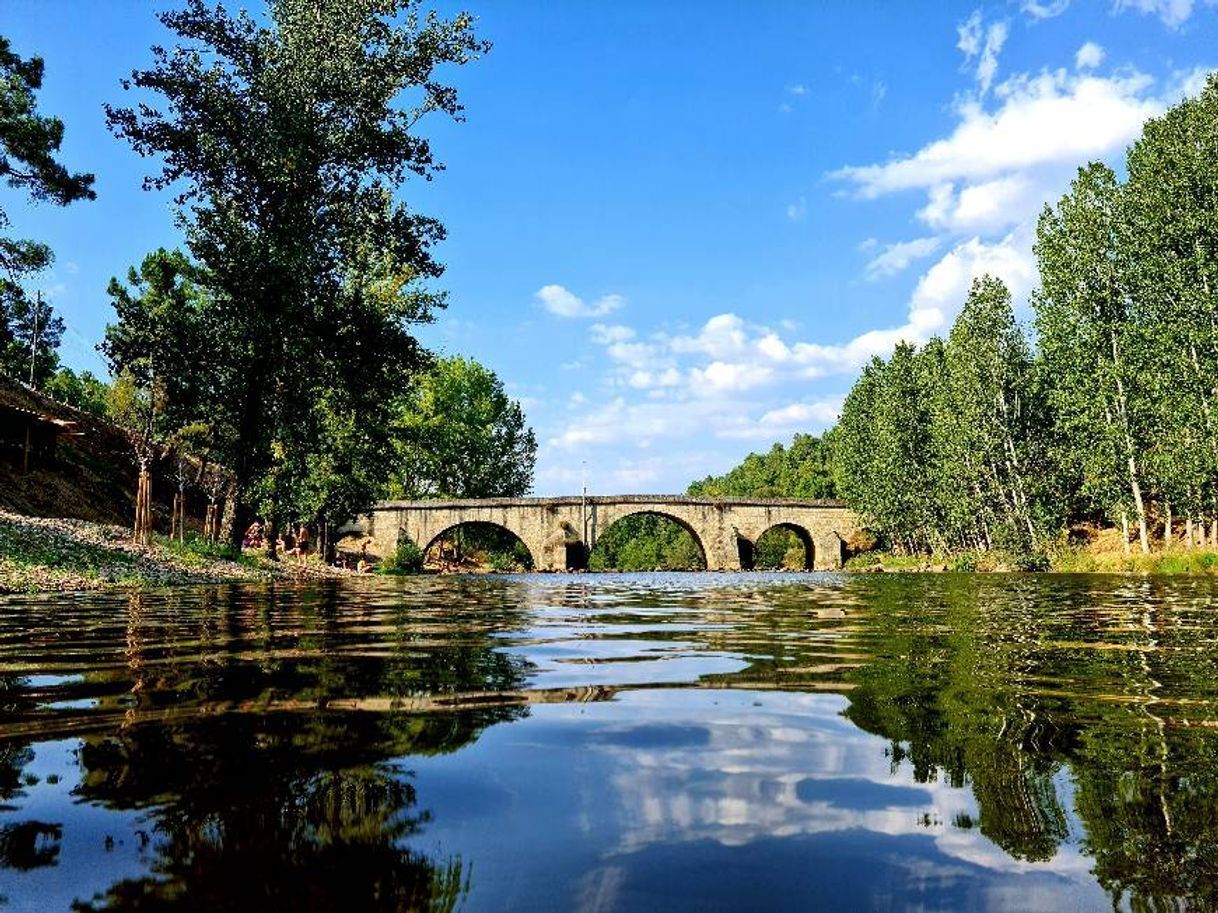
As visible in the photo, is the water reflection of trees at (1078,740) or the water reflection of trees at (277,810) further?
the water reflection of trees at (1078,740)

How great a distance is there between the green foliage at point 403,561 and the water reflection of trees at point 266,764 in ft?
112

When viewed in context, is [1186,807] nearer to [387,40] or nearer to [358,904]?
[358,904]

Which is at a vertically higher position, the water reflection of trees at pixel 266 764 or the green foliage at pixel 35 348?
the green foliage at pixel 35 348

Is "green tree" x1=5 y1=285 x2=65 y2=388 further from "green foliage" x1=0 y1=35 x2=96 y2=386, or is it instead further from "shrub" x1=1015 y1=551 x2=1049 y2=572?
"shrub" x1=1015 y1=551 x2=1049 y2=572

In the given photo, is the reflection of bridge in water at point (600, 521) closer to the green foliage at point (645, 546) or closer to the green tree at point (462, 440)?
the green tree at point (462, 440)

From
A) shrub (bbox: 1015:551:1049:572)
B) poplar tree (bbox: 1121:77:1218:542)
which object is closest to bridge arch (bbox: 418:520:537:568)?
shrub (bbox: 1015:551:1049:572)

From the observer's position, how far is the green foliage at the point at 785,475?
83125mm

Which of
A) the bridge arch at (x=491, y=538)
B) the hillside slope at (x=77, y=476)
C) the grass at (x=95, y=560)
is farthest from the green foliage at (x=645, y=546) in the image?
the grass at (x=95, y=560)

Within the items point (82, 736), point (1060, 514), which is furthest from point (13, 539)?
point (1060, 514)

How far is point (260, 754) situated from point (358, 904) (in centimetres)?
85

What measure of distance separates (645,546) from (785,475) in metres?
23.7

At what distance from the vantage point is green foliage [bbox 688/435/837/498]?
83125 mm

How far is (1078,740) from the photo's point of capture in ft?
5.90

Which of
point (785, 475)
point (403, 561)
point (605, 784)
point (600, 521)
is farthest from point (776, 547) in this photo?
point (605, 784)
